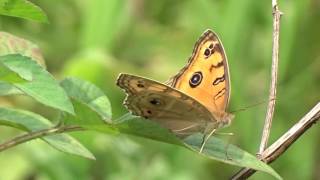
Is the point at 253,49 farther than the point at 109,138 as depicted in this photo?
Yes

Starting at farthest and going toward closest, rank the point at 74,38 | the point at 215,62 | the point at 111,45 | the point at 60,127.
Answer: the point at 74,38 < the point at 111,45 < the point at 215,62 < the point at 60,127

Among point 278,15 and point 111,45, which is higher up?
point 111,45

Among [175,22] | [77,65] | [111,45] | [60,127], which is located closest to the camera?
[60,127]

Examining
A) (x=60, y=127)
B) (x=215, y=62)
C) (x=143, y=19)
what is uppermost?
(x=143, y=19)

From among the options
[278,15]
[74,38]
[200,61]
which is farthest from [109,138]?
[278,15]

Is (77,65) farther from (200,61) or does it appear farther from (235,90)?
(200,61)

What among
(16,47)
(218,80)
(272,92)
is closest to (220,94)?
(218,80)

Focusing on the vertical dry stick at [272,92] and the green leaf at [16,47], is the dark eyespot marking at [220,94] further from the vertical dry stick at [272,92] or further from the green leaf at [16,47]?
the green leaf at [16,47]
